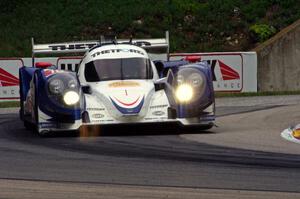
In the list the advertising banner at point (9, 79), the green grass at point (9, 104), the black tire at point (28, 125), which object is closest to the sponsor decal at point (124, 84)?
the black tire at point (28, 125)

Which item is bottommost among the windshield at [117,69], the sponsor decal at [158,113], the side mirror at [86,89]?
the sponsor decal at [158,113]

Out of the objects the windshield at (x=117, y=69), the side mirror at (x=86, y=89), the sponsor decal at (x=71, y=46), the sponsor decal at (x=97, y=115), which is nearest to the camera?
the sponsor decal at (x=97, y=115)

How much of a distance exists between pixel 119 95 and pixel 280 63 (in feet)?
46.7

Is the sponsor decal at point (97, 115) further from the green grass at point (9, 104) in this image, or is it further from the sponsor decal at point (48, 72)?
the green grass at point (9, 104)

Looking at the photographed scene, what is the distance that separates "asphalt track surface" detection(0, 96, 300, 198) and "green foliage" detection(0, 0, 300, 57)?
17.1 meters

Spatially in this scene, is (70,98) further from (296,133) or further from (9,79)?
(9,79)

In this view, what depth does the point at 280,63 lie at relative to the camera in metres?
27.6

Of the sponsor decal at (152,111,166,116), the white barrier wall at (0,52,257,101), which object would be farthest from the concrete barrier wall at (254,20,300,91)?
the sponsor decal at (152,111,166,116)

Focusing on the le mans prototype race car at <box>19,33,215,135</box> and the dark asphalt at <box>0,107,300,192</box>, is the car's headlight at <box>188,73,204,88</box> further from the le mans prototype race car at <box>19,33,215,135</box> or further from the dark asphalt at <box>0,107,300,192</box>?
the dark asphalt at <box>0,107,300,192</box>

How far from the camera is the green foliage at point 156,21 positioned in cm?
3156

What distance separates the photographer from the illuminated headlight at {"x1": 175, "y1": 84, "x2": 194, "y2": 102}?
14.4 meters

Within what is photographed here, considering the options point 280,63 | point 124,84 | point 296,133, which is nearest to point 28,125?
point 124,84

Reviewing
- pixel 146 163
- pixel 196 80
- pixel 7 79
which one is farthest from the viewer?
pixel 7 79

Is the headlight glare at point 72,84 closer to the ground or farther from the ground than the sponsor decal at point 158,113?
farther from the ground
